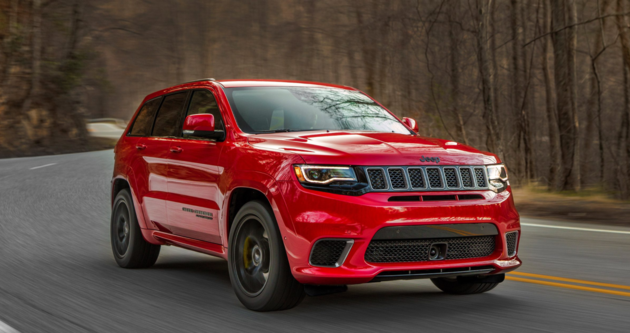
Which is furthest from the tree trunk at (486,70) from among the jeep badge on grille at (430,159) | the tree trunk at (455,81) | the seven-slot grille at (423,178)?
the jeep badge on grille at (430,159)

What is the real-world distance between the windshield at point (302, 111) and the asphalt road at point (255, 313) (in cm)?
144

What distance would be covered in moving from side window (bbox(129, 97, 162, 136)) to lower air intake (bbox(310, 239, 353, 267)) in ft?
11.2

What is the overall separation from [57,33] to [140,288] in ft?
127

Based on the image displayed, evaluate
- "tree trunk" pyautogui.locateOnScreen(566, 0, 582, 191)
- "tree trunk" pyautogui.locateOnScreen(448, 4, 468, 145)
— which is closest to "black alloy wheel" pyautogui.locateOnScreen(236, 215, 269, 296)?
"tree trunk" pyautogui.locateOnScreen(566, 0, 582, 191)

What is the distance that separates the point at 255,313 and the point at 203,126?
1621mm

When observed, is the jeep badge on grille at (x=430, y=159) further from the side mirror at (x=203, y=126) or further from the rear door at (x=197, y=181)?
the side mirror at (x=203, y=126)

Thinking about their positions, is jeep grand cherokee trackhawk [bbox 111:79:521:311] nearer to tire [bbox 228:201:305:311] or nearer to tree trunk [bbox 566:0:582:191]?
tire [bbox 228:201:305:311]

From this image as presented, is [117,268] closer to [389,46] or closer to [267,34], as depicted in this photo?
[389,46]

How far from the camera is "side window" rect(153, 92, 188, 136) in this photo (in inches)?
291

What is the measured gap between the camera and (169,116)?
761 cm

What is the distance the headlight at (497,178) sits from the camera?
18.6ft

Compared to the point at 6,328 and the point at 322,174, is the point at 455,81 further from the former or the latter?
the point at 6,328

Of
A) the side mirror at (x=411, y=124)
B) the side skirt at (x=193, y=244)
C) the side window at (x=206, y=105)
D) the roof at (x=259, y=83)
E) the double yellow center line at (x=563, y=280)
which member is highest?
the roof at (x=259, y=83)

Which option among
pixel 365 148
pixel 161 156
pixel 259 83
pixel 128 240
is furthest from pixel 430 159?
pixel 128 240
